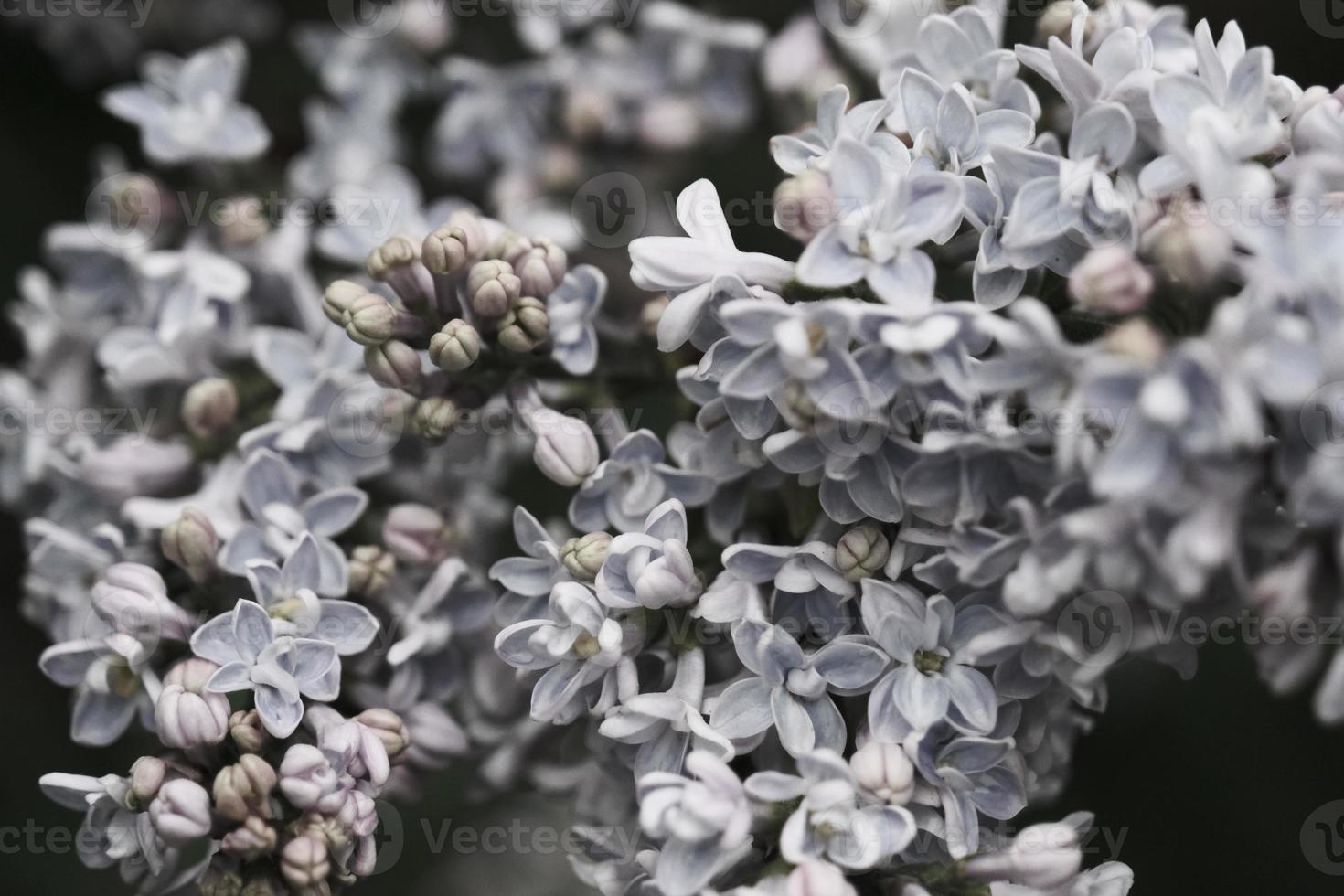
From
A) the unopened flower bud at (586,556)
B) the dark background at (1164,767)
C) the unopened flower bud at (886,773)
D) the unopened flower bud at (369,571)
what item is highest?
the unopened flower bud at (586,556)

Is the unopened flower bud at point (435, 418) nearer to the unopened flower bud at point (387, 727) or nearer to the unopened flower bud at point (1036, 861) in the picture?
the unopened flower bud at point (387, 727)

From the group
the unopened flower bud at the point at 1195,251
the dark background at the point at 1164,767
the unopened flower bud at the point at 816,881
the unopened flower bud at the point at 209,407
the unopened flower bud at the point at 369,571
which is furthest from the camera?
the dark background at the point at 1164,767

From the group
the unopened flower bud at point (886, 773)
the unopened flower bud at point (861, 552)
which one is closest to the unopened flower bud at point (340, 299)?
the unopened flower bud at point (861, 552)

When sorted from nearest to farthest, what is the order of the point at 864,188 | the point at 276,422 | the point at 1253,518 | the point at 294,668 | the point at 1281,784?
the point at 1253,518 → the point at 864,188 → the point at 294,668 → the point at 276,422 → the point at 1281,784

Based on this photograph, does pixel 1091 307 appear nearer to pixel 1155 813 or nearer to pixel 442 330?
pixel 442 330

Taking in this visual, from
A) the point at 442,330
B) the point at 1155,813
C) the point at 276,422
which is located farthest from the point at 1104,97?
the point at 1155,813

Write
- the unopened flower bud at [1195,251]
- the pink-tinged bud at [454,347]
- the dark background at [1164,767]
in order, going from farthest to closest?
the dark background at [1164,767] → the pink-tinged bud at [454,347] → the unopened flower bud at [1195,251]
